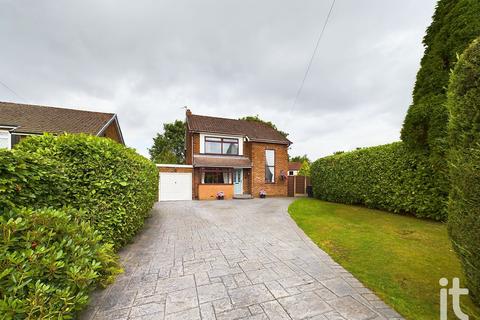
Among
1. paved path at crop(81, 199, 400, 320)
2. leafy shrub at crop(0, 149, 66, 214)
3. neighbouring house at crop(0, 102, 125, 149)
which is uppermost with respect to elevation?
neighbouring house at crop(0, 102, 125, 149)

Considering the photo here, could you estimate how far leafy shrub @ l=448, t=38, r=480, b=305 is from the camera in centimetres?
194

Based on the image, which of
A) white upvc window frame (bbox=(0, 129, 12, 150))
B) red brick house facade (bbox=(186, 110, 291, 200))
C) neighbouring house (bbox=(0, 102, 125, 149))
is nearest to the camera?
white upvc window frame (bbox=(0, 129, 12, 150))

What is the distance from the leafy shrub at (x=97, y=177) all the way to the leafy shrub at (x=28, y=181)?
11.6 inches

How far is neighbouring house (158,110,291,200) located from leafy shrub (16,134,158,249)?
10.1 meters

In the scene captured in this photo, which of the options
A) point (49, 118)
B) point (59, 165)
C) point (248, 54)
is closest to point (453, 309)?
point (59, 165)

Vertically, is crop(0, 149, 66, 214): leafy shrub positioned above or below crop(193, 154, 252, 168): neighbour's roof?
below

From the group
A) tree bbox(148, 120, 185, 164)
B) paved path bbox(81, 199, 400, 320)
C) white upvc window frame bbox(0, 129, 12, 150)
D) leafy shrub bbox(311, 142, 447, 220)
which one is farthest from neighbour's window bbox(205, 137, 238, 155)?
tree bbox(148, 120, 185, 164)

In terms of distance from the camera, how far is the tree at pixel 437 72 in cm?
576

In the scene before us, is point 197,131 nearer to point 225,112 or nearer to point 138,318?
point 225,112

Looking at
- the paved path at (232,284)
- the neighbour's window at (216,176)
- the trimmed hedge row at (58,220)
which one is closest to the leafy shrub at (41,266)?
the trimmed hedge row at (58,220)

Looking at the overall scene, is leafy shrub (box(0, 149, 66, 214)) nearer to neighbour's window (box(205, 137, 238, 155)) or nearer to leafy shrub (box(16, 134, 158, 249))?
leafy shrub (box(16, 134, 158, 249))

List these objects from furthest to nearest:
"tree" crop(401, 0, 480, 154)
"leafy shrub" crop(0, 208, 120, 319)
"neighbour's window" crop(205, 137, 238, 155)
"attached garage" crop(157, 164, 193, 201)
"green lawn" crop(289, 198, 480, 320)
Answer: "neighbour's window" crop(205, 137, 238, 155)
"attached garage" crop(157, 164, 193, 201)
"tree" crop(401, 0, 480, 154)
"green lawn" crop(289, 198, 480, 320)
"leafy shrub" crop(0, 208, 120, 319)

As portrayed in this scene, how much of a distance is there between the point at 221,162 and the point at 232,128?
12.0ft

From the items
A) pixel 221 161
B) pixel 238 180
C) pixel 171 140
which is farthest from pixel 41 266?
pixel 171 140
